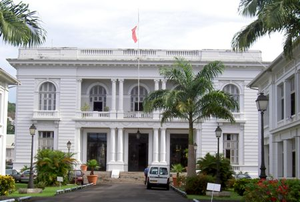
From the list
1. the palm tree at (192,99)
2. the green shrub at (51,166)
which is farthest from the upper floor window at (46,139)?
the palm tree at (192,99)

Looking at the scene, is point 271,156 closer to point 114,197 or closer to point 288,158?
point 288,158

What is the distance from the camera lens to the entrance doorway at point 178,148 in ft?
195

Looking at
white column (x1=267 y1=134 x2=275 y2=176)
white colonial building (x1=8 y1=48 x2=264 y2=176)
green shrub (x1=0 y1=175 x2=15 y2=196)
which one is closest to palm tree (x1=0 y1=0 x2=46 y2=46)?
green shrub (x1=0 y1=175 x2=15 y2=196)

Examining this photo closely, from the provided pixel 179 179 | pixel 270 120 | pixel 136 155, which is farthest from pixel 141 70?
pixel 270 120

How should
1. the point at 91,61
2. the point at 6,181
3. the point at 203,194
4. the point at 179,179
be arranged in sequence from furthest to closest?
1. the point at 91,61
2. the point at 179,179
3. the point at 203,194
4. the point at 6,181

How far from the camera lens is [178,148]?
59.5 metres

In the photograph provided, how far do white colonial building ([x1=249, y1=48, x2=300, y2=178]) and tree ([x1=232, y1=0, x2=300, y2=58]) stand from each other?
6.51 meters

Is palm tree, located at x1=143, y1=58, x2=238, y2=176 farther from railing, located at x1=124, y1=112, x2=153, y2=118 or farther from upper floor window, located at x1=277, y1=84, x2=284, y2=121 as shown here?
railing, located at x1=124, y1=112, x2=153, y2=118

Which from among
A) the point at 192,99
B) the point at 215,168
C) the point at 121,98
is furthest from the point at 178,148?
the point at 215,168

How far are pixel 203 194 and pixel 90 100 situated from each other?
2959 cm

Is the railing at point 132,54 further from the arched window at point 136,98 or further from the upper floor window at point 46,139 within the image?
the upper floor window at point 46,139

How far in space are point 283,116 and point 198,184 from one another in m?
7.20

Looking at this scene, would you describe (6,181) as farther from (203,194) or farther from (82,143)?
(82,143)

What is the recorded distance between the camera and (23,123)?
5738 centimetres
